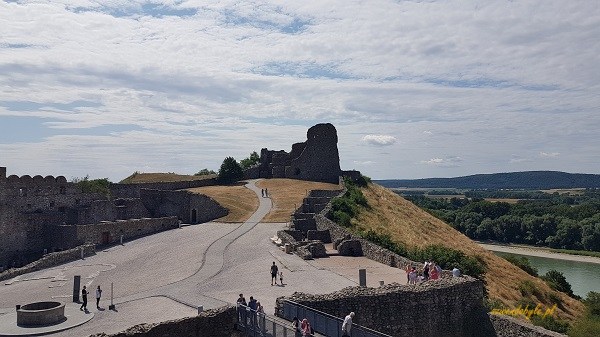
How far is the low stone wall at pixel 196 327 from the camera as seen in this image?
1320cm

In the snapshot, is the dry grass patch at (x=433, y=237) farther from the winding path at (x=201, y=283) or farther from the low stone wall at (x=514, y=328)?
the low stone wall at (x=514, y=328)

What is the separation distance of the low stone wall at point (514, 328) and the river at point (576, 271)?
3952 centimetres

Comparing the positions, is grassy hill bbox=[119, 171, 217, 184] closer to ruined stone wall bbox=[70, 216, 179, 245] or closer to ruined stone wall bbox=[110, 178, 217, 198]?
ruined stone wall bbox=[110, 178, 217, 198]

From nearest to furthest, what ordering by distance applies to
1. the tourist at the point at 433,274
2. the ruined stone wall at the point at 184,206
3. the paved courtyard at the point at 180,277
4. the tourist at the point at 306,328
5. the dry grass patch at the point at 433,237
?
the tourist at the point at 306,328 → the paved courtyard at the point at 180,277 → the tourist at the point at 433,274 → the dry grass patch at the point at 433,237 → the ruined stone wall at the point at 184,206

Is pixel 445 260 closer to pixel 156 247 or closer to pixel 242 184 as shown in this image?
pixel 156 247

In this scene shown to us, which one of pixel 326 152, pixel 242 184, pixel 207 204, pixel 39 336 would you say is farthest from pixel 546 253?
pixel 39 336

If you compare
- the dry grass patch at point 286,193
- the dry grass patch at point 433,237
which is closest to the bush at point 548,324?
the dry grass patch at point 433,237

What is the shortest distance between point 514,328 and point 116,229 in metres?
30.0

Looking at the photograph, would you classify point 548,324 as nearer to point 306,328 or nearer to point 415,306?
point 415,306

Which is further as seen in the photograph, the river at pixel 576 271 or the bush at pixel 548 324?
the river at pixel 576 271

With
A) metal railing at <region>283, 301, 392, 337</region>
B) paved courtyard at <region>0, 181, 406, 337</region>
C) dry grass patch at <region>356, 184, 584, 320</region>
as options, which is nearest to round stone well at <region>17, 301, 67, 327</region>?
paved courtyard at <region>0, 181, 406, 337</region>

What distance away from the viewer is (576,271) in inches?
2682

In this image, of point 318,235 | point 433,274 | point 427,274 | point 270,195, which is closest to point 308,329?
point 433,274

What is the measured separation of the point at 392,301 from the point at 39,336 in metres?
11.0
